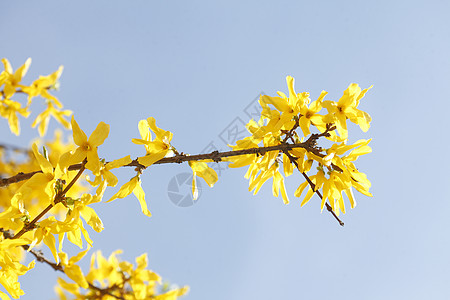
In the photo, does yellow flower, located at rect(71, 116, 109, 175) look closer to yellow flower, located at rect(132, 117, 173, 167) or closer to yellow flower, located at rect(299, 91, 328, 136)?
yellow flower, located at rect(132, 117, 173, 167)

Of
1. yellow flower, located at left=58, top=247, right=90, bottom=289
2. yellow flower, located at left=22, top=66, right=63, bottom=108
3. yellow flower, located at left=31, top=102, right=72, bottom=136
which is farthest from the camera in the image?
yellow flower, located at left=31, top=102, right=72, bottom=136

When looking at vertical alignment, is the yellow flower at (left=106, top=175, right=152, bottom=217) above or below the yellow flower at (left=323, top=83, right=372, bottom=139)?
above

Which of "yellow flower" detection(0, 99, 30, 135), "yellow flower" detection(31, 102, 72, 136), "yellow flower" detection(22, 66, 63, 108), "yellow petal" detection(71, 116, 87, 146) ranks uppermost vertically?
"yellow flower" detection(31, 102, 72, 136)

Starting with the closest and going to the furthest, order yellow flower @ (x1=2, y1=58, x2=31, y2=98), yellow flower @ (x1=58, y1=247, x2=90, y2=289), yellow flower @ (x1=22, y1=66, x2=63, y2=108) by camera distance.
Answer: yellow flower @ (x1=58, y1=247, x2=90, y2=289), yellow flower @ (x1=2, y1=58, x2=31, y2=98), yellow flower @ (x1=22, y1=66, x2=63, y2=108)

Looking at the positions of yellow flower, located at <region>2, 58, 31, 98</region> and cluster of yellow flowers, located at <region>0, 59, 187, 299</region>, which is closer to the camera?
cluster of yellow flowers, located at <region>0, 59, 187, 299</region>

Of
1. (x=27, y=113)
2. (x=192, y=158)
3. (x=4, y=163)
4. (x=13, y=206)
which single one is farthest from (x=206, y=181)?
(x=4, y=163)

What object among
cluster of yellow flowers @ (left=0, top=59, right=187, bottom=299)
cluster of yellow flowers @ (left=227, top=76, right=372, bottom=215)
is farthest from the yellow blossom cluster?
cluster of yellow flowers @ (left=227, top=76, right=372, bottom=215)

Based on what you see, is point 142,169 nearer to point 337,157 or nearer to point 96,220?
point 96,220

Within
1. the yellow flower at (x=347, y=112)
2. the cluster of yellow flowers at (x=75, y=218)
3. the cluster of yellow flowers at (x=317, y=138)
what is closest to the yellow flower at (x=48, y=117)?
the cluster of yellow flowers at (x=75, y=218)
